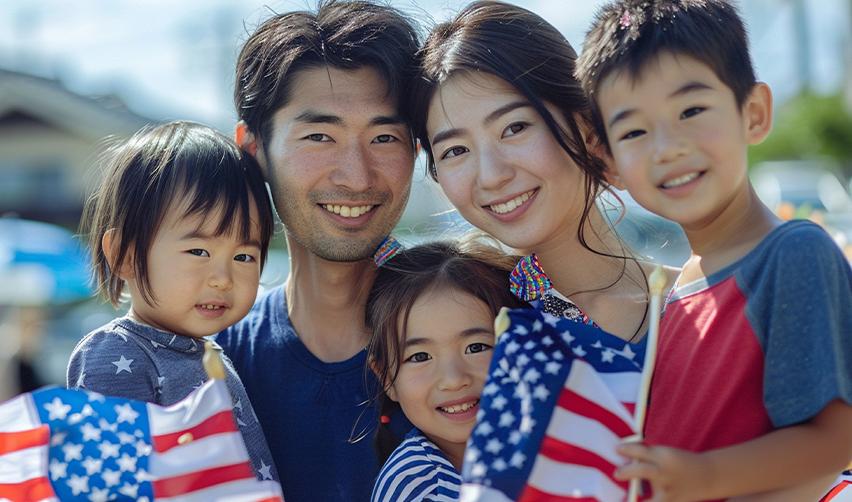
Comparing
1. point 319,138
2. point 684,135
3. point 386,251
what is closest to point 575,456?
point 684,135

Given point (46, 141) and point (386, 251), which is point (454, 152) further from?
point (46, 141)

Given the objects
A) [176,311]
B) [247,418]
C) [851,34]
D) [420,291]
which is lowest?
[247,418]

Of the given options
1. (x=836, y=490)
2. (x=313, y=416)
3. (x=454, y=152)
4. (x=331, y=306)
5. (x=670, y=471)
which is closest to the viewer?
(x=670, y=471)

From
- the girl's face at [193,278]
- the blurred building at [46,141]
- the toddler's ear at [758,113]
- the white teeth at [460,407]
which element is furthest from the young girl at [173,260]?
the blurred building at [46,141]

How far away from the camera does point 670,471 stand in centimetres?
204

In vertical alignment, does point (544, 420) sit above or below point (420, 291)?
below

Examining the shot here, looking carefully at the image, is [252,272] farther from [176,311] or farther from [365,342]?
[365,342]

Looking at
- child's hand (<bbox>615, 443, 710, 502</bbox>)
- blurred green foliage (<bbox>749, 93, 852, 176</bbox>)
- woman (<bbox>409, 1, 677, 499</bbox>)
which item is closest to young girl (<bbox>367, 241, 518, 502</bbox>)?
woman (<bbox>409, 1, 677, 499</bbox>)

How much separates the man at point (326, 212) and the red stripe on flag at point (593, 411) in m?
1.25

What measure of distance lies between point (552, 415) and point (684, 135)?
2.36 feet

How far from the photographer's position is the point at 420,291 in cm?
322

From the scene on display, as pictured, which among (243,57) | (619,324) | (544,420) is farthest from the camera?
(243,57)

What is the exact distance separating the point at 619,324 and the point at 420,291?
65 cm

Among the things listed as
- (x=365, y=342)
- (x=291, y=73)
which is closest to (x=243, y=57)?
(x=291, y=73)
